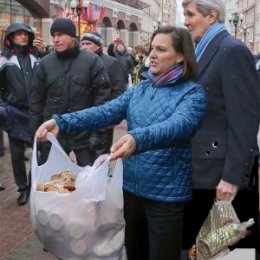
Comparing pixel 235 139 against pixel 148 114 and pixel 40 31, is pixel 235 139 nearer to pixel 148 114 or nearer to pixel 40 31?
pixel 148 114

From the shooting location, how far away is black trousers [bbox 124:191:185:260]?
266 cm

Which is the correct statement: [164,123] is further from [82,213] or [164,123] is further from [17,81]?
[17,81]

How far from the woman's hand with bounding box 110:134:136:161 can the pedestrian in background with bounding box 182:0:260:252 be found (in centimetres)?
66

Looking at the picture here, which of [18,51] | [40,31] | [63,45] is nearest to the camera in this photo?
[63,45]

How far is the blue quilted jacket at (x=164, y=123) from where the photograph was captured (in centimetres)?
248

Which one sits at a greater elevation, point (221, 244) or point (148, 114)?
point (148, 114)

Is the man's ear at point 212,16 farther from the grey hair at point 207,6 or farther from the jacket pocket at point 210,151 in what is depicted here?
the jacket pocket at point 210,151

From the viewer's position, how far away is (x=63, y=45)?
14.7 ft

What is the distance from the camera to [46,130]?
2.64 meters

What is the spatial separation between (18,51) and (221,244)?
11.4 feet

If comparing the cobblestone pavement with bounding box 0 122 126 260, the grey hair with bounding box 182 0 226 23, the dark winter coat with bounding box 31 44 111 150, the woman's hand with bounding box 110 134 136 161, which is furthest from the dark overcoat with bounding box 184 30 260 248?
the dark winter coat with bounding box 31 44 111 150

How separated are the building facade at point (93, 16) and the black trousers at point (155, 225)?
896cm

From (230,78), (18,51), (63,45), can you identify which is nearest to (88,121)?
(230,78)

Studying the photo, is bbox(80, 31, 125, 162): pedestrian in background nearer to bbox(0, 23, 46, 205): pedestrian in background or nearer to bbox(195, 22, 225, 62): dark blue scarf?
bbox(0, 23, 46, 205): pedestrian in background
